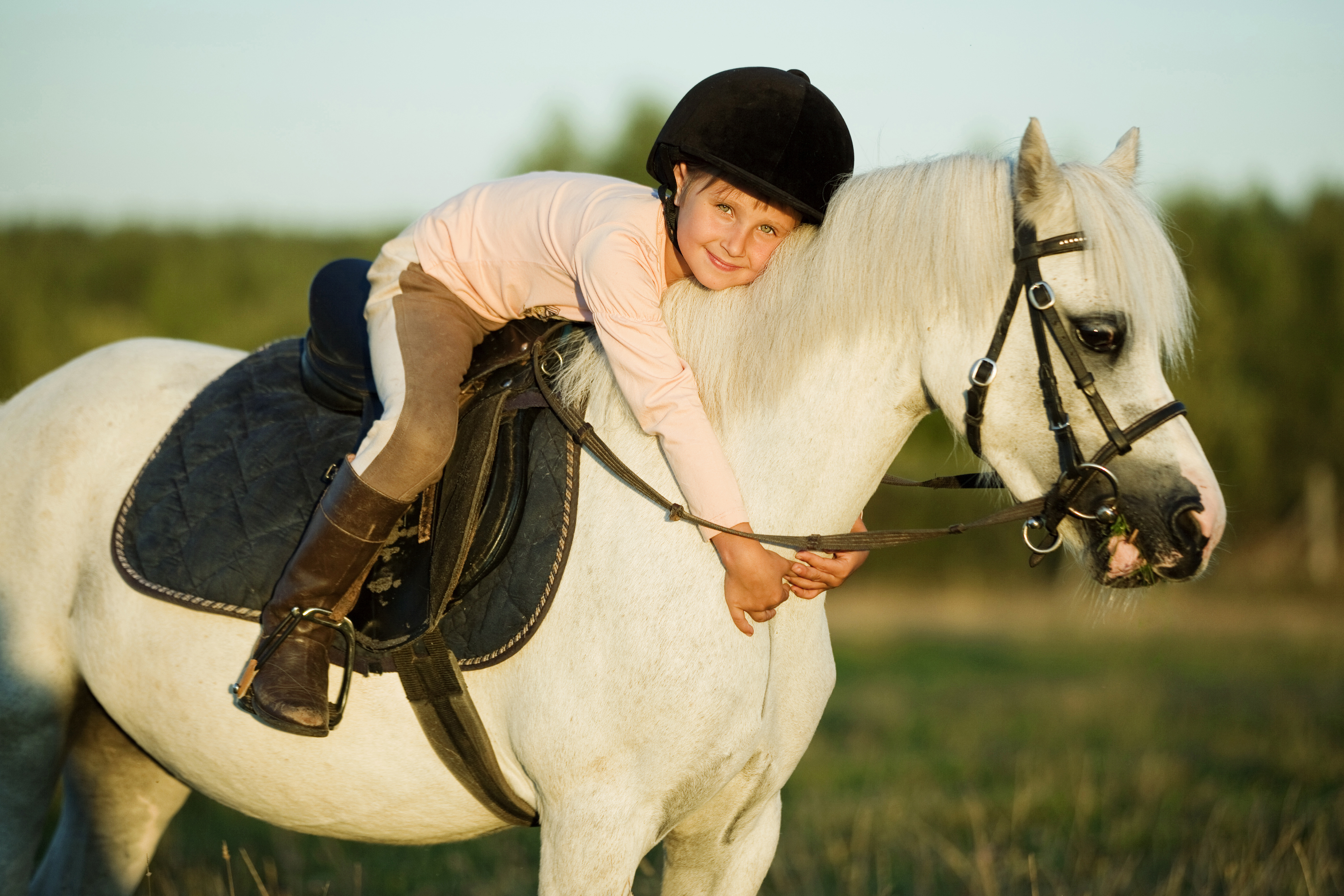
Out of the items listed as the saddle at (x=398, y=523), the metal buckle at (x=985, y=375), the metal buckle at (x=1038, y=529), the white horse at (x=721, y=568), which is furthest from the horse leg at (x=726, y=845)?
the metal buckle at (x=985, y=375)

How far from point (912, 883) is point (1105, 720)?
4.45m

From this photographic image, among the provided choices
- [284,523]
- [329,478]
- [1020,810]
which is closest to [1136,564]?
[329,478]

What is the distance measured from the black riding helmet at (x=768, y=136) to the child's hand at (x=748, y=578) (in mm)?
823

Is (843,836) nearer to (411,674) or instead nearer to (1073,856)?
(1073,856)

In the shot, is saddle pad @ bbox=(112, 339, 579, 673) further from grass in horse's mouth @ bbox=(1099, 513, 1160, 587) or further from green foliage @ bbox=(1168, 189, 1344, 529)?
green foliage @ bbox=(1168, 189, 1344, 529)

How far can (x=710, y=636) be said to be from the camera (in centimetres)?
222

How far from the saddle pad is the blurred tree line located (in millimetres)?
14453

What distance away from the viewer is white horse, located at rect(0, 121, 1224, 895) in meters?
2.12

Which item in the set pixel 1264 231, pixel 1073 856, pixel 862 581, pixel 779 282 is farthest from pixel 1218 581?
pixel 779 282

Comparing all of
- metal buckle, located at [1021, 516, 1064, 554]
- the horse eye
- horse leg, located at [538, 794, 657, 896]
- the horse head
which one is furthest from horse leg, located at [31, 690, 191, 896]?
the horse eye

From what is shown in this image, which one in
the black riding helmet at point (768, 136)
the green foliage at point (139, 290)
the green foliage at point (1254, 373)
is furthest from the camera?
the green foliage at point (1254, 373)

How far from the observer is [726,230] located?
238 centimetres

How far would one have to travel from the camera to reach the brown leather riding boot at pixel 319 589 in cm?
243

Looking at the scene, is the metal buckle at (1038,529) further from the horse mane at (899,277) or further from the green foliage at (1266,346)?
the green foliage at (1266,346)
